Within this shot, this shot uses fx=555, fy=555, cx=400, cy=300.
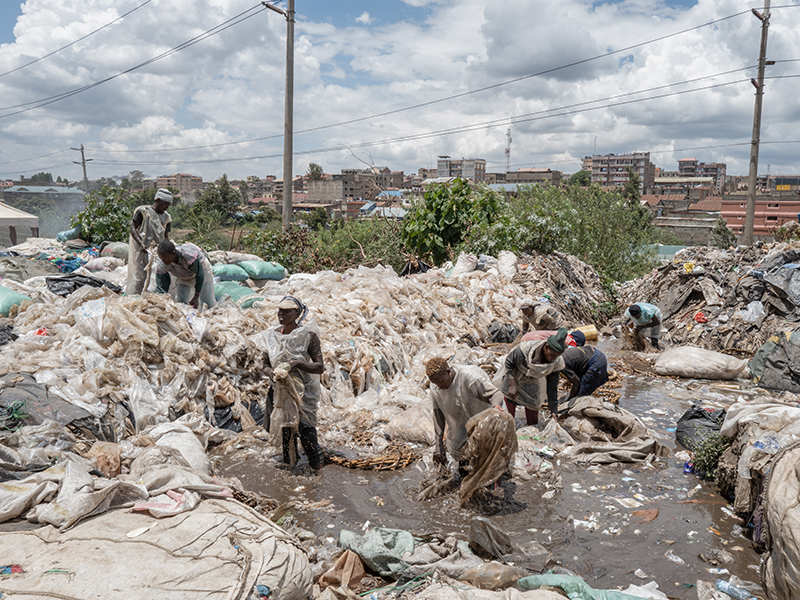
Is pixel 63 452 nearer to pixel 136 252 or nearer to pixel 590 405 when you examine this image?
pixel 136 252

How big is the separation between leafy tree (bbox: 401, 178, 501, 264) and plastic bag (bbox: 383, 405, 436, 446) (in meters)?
7.42

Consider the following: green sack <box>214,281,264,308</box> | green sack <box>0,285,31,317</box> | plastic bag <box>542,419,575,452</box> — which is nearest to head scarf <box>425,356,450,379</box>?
plastic bag <box>542,419,575,452</box>

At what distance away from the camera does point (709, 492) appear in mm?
4254

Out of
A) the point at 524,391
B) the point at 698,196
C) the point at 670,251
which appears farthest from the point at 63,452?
the point at 698,196

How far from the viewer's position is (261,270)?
32.0 ft

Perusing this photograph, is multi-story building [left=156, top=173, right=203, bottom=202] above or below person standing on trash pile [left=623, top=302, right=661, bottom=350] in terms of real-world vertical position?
above

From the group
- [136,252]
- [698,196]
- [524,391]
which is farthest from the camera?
[698,196]

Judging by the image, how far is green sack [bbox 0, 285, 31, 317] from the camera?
5.97 m

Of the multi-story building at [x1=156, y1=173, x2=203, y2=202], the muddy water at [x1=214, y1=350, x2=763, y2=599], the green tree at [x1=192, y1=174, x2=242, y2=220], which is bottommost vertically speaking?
the muddy water at [x1=214, y1=350, x2=763, y2=599]

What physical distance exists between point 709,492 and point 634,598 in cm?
195

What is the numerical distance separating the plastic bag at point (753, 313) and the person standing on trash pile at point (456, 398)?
702cm

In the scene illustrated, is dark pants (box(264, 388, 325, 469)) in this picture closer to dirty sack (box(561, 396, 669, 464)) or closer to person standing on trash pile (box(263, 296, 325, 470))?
person standing on trash pile (box(263, 296, 325, 470))

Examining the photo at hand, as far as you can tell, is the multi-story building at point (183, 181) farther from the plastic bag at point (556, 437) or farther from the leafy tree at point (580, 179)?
the plastic bag at point (556, 437)

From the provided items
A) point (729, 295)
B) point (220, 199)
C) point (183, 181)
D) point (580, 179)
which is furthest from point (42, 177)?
point (729, 295)
